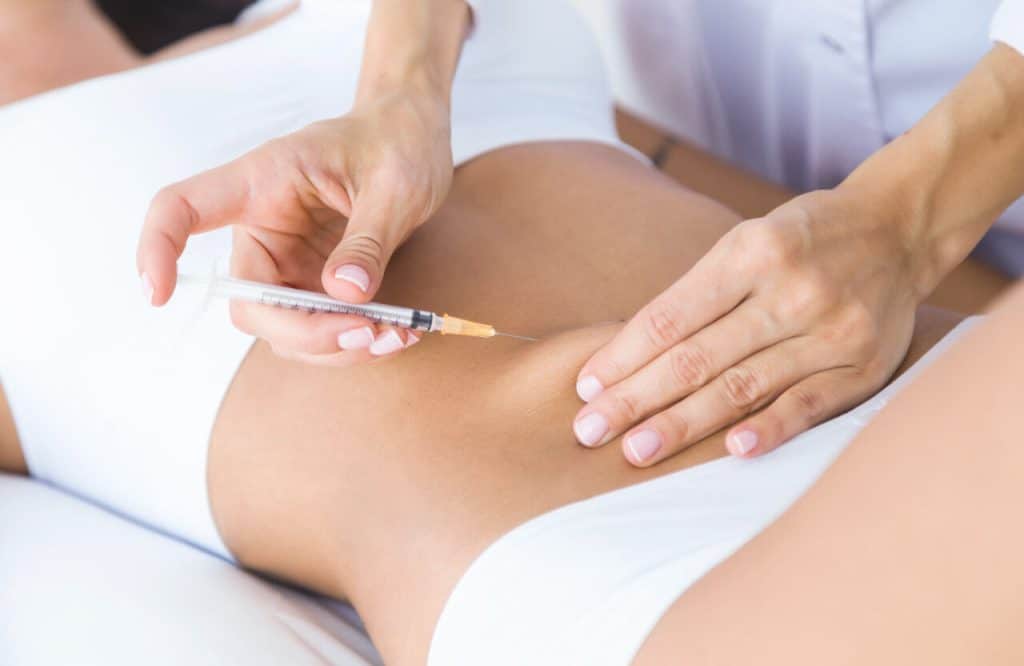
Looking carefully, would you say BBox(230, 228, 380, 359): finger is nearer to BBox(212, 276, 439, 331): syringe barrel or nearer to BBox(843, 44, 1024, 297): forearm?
BBox(212, 276, 439, 331): syringe barrel

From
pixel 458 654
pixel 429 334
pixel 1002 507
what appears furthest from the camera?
pixel 429 334

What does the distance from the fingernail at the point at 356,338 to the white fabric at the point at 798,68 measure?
64 cm

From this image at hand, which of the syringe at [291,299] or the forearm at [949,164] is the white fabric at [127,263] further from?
the forearm at [949,164]

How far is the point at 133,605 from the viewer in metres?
0.89

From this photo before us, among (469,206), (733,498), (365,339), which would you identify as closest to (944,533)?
(733,498)

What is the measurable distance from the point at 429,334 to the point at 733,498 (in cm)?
33

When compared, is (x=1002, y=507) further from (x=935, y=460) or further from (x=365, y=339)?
(x=365, y=339)

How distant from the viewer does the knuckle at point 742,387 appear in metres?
0.82

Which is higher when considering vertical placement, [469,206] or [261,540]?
[469,206]

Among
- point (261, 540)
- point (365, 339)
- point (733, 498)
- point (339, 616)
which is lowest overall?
point (339, 616)

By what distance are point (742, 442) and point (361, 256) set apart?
348 mm

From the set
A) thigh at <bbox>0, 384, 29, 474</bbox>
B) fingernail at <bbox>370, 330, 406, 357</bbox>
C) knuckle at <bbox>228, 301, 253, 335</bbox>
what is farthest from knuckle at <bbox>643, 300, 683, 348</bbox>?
thigh at <bbox>0, 384, 29, 474</bbox>

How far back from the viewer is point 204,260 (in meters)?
0.98

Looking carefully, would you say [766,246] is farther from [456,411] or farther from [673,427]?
[456,411]
